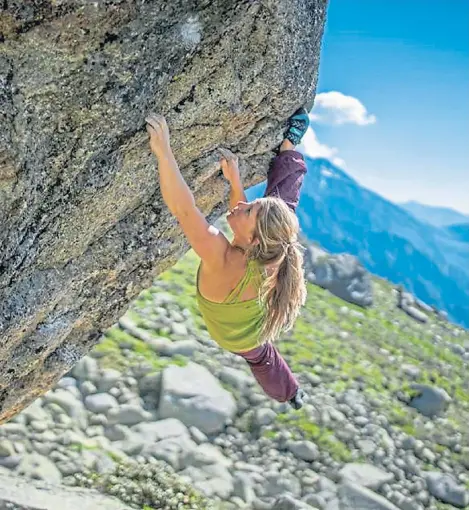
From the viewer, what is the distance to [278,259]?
6.57 meters

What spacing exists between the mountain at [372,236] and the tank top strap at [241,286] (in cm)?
14376

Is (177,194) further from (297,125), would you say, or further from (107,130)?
(297,125)

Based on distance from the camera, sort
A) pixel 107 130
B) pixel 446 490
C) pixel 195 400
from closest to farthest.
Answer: pixel 107 130 → pixel 195 400 → pixel 446 490

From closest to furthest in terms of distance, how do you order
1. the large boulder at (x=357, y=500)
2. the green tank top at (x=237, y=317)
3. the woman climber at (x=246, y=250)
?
the woman climber at (x=246, y=250), the green tank top at (x=237, y=317), the large boulder at (x=357, y=500)

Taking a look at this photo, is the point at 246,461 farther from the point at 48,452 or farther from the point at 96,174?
the point at 96,174

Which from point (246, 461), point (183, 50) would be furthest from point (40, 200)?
point (246, 461)

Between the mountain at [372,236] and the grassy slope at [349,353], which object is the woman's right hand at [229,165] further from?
the mountain at [372,236]

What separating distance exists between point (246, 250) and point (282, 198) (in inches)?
41.4

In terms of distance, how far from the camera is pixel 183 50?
18.3 feet

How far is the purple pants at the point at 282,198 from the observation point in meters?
7.54

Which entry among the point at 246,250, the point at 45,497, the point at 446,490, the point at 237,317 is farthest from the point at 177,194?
the point at 446,490

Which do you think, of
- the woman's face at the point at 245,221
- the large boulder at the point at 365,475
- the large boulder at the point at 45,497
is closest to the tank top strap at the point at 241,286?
the woman's face at the point at 245,221

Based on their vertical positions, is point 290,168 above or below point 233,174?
above

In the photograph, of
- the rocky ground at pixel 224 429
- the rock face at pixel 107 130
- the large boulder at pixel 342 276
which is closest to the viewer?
the rock face at pixel 107 130
